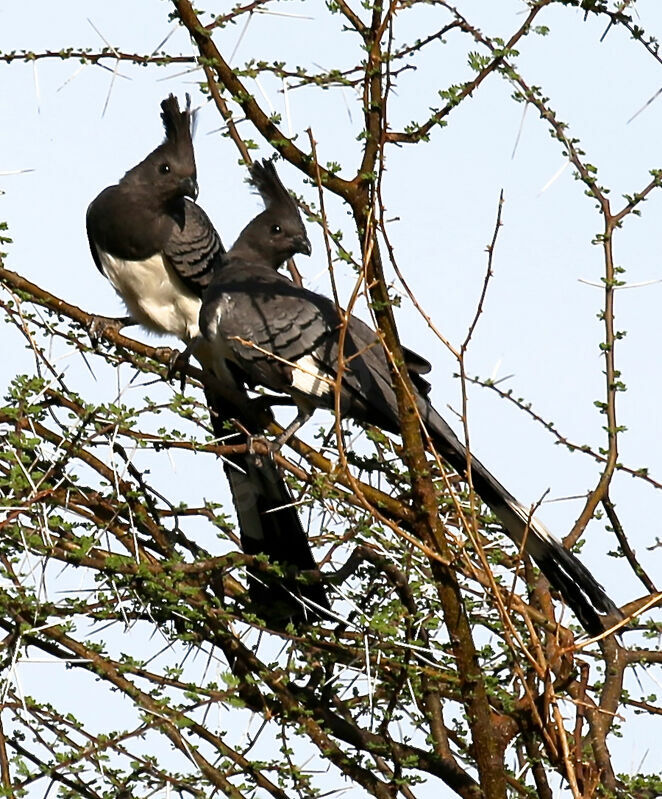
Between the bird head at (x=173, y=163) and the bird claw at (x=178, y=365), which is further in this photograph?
the bird head at (x=173, y=163)

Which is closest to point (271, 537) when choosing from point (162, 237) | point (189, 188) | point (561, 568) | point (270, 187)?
point (561, 568)

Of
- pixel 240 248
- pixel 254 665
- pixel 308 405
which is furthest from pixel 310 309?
pixel 254 665

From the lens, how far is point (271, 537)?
14.8ft

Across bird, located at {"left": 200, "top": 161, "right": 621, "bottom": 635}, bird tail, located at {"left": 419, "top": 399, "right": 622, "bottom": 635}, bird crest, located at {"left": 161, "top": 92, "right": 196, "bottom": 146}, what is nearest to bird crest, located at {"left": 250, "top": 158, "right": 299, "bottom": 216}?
bird, located at {"left": 200, "top": 161, "right": 621, "bottom": 635}

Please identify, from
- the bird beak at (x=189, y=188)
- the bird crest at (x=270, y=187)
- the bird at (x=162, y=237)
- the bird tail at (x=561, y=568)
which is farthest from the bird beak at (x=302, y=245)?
the bird tail at (x=561, y=568)

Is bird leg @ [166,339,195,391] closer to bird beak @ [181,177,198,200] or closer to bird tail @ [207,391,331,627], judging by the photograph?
bird tail @ [207,391,331,627]

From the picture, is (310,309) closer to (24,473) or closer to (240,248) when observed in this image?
(240,248)

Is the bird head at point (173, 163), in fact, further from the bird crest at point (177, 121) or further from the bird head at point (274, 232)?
the bird head at point (274, 232)

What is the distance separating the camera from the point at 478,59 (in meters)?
3.31

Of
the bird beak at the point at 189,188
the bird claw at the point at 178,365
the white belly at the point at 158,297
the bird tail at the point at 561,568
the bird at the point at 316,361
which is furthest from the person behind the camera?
the bird beak at the point at 189,188

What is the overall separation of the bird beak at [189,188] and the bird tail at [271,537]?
173 cm

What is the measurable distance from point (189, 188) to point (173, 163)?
17 cm

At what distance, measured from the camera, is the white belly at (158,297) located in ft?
20.2

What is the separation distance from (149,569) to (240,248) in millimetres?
2660
